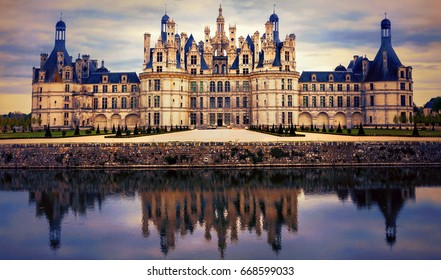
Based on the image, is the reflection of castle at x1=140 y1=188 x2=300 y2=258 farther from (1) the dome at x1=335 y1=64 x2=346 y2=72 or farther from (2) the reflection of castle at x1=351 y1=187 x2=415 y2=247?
(1) the dome at x1=335 y1=64 x2=346 y2=72

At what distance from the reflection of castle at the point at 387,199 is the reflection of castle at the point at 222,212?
2.34 m

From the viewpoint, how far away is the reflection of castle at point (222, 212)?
12.1 meters

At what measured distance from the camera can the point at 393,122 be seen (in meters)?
47.6

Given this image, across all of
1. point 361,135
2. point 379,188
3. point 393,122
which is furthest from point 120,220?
point 393,122

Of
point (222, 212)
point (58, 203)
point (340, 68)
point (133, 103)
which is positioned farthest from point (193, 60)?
point (222, 212)

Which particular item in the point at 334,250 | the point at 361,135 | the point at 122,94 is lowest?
the point at 334,250

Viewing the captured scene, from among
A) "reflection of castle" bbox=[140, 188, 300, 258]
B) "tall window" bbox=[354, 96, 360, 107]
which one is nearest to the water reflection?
"reflection of castle" bbox=[140, 188, 300, 258]

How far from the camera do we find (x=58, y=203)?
634 inches

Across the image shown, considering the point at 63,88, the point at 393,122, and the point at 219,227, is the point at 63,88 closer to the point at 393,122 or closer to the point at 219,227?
the point at 393,122

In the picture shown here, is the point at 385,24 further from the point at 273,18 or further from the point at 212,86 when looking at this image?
the point at 212,86

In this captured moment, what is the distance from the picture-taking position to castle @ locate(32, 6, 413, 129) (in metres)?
47.4

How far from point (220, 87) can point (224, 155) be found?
27.3m

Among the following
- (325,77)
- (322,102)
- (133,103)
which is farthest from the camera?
(133,103)
